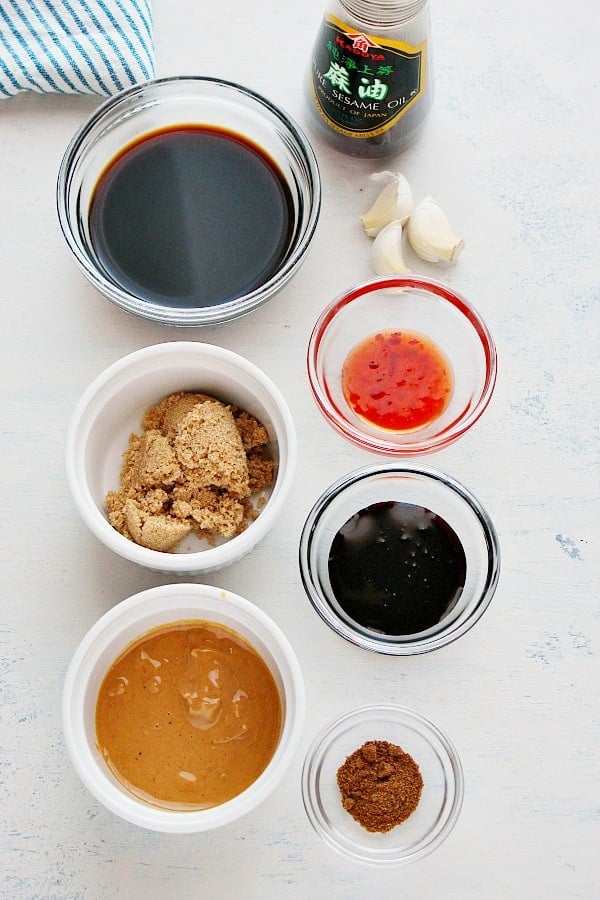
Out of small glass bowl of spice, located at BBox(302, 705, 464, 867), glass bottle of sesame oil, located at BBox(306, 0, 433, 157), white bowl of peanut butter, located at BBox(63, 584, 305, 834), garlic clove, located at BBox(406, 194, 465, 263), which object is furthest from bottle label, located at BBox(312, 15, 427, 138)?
small glass bowl of spice, located at BBox(302, 705, 464, 867)

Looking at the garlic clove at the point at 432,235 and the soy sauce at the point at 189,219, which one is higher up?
the soy sauce at the point at 189,219

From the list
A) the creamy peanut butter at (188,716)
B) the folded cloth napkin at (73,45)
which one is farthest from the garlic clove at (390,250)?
the creamy peanut butter at (188,716)

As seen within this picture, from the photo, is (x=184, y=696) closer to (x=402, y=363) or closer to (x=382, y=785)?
(x=382, y=785)

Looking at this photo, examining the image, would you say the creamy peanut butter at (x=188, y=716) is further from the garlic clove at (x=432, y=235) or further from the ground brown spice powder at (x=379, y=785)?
the garlic clove at (x=432, y=235)

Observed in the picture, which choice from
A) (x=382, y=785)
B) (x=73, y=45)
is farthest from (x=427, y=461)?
(x=73, y=45)

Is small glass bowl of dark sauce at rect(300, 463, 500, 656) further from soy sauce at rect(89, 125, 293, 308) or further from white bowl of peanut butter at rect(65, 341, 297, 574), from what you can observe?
soy sauce at rect(89, 125, 293, 308)

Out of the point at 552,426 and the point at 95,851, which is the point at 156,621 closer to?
the point at 95,851
